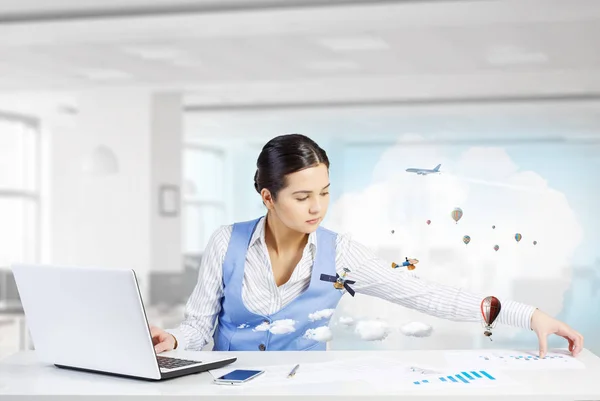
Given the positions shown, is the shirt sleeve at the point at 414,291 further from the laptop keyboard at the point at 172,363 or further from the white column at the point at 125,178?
the white column at the point at 125,178

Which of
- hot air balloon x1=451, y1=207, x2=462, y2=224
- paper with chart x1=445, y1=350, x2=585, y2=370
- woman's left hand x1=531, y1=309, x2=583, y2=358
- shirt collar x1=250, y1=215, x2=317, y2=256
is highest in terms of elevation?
hot air balloon x1=451, y1=207, x2=462, y2=224

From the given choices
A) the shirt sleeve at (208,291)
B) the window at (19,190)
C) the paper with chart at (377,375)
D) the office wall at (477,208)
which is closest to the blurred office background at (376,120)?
the office wall at (477,208)

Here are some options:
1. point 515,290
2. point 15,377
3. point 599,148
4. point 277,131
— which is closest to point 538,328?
point 15,377

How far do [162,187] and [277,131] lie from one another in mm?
1147

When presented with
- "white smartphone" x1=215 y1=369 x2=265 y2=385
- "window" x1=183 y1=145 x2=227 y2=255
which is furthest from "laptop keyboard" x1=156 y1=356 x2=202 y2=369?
"window" x1=183 y1=145 x2=227 y2=255

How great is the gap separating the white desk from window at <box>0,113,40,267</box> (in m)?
5.84

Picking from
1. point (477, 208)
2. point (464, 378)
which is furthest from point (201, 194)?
point (464, 378)

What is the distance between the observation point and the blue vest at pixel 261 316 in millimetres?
2395

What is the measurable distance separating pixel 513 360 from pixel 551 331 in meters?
0.21

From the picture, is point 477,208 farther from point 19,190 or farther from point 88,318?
point 19,190

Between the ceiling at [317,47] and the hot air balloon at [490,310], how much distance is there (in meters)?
2.39

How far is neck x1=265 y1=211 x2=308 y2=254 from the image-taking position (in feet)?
8.16

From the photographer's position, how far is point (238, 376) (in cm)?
162

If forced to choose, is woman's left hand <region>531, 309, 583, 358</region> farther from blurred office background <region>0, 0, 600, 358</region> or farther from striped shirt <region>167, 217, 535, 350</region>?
blurred office background <region>0, 0, 600, 358</region>
